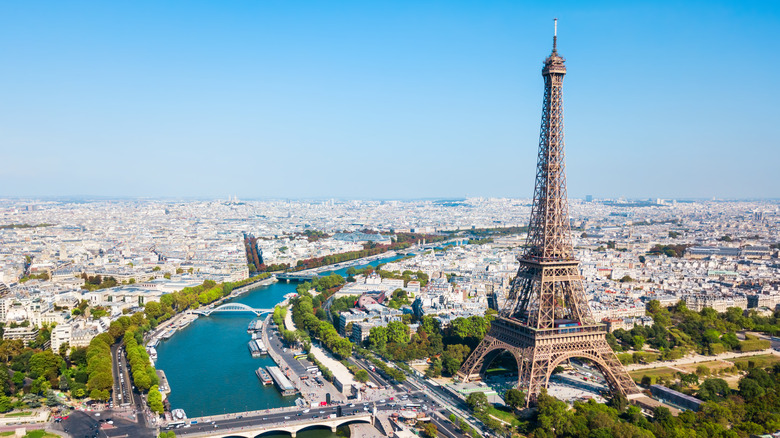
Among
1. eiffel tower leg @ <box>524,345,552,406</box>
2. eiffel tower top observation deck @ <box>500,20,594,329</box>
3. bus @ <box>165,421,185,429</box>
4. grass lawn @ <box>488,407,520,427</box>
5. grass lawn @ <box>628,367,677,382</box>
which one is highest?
eiffel tower top observation deck @ <box>500,20,594,329</box>

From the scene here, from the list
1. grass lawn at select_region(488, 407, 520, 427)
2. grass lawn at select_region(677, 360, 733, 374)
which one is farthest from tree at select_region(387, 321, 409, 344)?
grass lawn at select_region(677, 360, 733, 374)

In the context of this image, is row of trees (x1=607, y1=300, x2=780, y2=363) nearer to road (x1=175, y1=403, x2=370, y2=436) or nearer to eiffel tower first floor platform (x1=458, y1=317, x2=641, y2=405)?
eiffel tower first floor platform (x1=458, y1=317, x2=641, y2=405)

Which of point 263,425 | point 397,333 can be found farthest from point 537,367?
point 397,333

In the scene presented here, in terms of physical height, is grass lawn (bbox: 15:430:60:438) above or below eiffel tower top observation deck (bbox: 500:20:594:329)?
below

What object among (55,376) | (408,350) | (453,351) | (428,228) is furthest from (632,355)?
(428,228)

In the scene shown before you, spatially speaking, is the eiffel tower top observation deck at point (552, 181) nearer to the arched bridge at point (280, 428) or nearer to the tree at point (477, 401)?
the tree at point (477, 401)

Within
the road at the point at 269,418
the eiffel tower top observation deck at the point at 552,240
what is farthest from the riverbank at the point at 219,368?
the eiffel tower top observation deck at the point at 552,240

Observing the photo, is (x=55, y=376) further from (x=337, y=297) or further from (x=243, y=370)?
(x=337, y=297)
